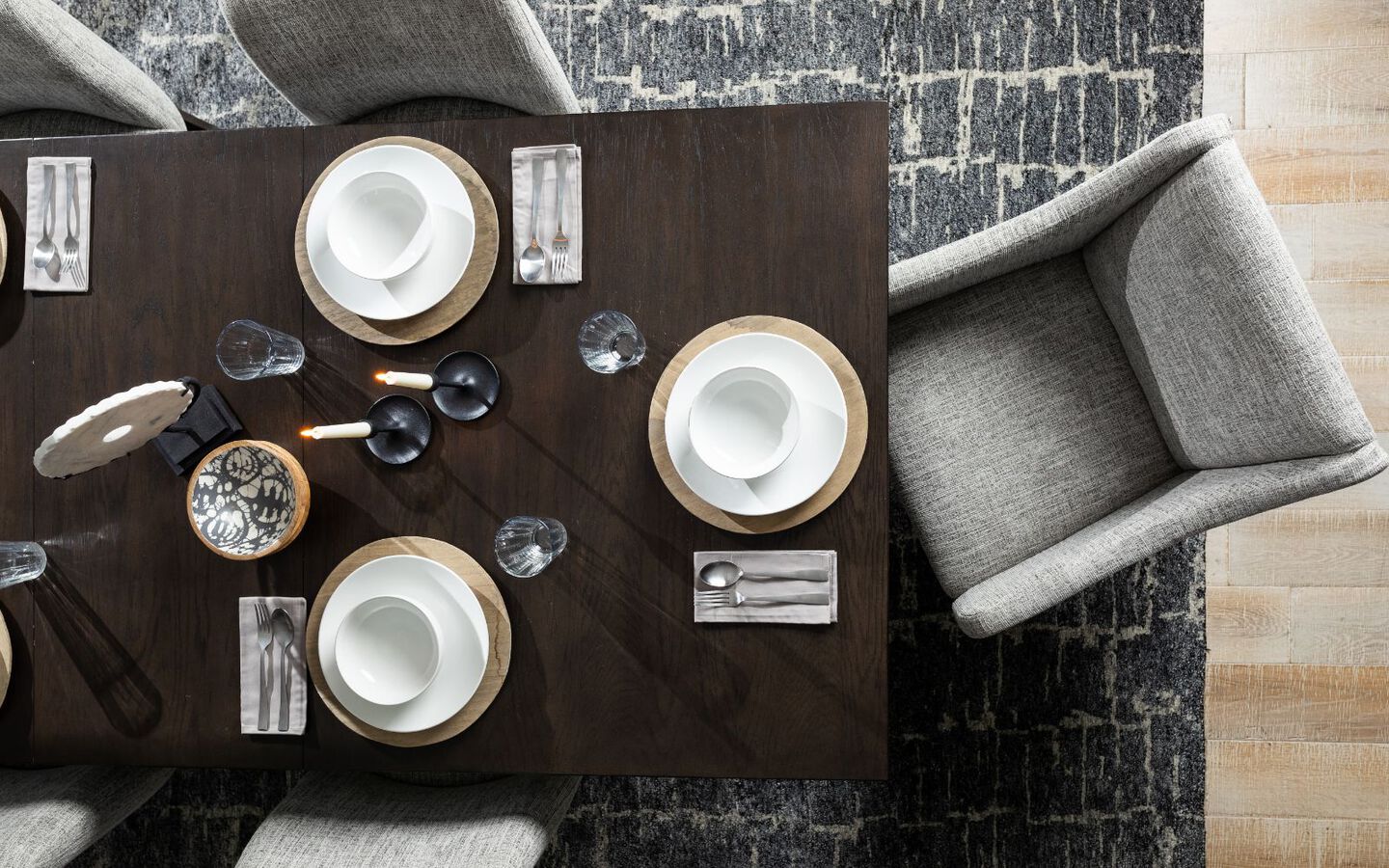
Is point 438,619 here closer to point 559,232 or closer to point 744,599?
point 744,599

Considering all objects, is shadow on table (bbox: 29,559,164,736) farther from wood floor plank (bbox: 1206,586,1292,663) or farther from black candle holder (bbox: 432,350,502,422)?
wood floor plank (bbox: 1206,586,1292,663)

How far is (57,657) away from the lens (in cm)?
126

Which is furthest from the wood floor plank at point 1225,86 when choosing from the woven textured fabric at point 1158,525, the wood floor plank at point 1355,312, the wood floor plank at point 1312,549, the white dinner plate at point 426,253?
the white dinner plate at point 426,253

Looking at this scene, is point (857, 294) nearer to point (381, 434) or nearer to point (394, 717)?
point (381, 434)

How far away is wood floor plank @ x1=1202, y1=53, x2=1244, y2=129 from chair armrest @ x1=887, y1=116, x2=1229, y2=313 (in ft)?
2.08

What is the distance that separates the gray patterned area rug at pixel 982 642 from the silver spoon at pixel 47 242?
1.07 meters

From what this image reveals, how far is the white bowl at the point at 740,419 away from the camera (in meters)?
1.13

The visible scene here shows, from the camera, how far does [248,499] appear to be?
120 centimetres

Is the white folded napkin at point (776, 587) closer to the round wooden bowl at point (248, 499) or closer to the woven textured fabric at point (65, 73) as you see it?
the round wooden bowl at point (248, 499)

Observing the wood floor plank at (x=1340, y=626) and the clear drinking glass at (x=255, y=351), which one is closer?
the clear drinking glass at (x=255, y=351)

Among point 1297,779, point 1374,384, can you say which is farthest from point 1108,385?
point 1297,779

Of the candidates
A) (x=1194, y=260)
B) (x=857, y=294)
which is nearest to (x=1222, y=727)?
(x=1194, y=260)

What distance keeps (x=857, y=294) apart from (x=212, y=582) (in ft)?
3.27

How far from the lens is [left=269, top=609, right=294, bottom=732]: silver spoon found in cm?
122
